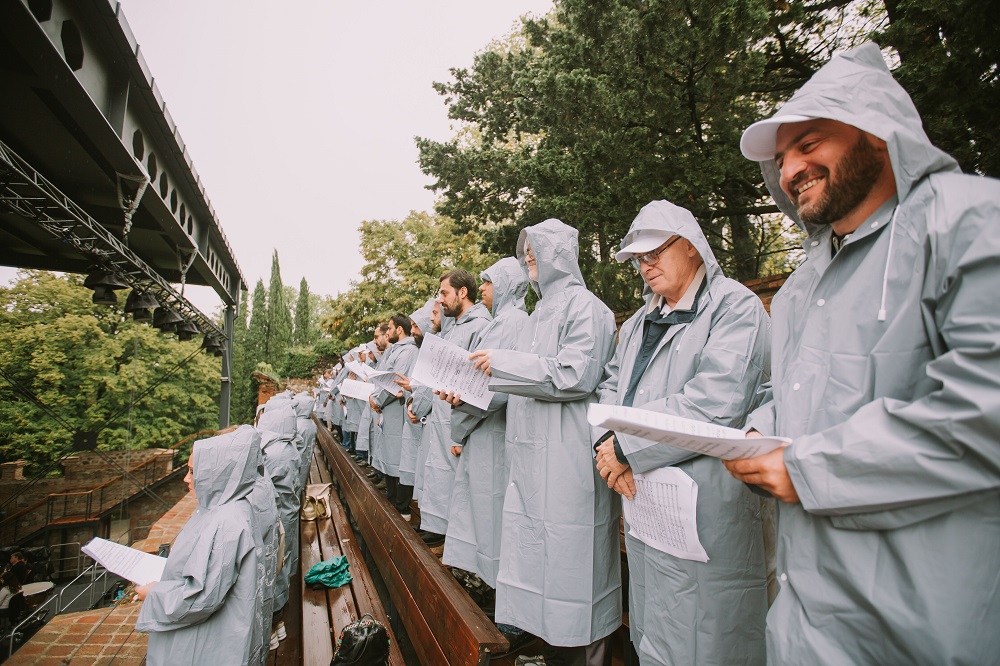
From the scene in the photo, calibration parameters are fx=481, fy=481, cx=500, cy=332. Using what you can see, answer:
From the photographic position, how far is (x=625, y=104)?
4.30 meters

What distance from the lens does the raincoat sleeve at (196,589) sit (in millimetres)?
2158

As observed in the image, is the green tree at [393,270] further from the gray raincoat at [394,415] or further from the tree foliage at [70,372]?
the gray raincoat at [394,415]

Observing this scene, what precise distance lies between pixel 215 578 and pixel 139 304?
856 centimetres

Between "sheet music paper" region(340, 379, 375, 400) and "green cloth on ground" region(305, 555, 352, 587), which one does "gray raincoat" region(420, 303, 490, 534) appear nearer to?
"green cloth on ground" region(305, 555, 352, 587)

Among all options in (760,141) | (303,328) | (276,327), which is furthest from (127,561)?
(303,328)

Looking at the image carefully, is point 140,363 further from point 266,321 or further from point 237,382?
point 266,321

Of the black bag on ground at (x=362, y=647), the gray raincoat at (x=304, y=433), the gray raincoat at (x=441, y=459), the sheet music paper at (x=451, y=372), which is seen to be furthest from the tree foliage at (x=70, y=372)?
the black bag on ground at (x=362, y=647)

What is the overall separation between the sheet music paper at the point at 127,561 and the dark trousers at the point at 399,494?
10.9 feet

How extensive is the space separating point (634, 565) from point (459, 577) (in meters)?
1.91

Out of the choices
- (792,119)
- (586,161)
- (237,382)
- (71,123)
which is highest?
(71,123)

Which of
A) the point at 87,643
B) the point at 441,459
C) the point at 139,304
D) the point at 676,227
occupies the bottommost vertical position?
→ the point at 87,643

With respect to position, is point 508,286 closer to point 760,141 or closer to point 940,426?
point 760,141

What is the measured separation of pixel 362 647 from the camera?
236 cm

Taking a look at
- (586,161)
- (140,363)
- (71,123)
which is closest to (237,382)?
(140,363)
